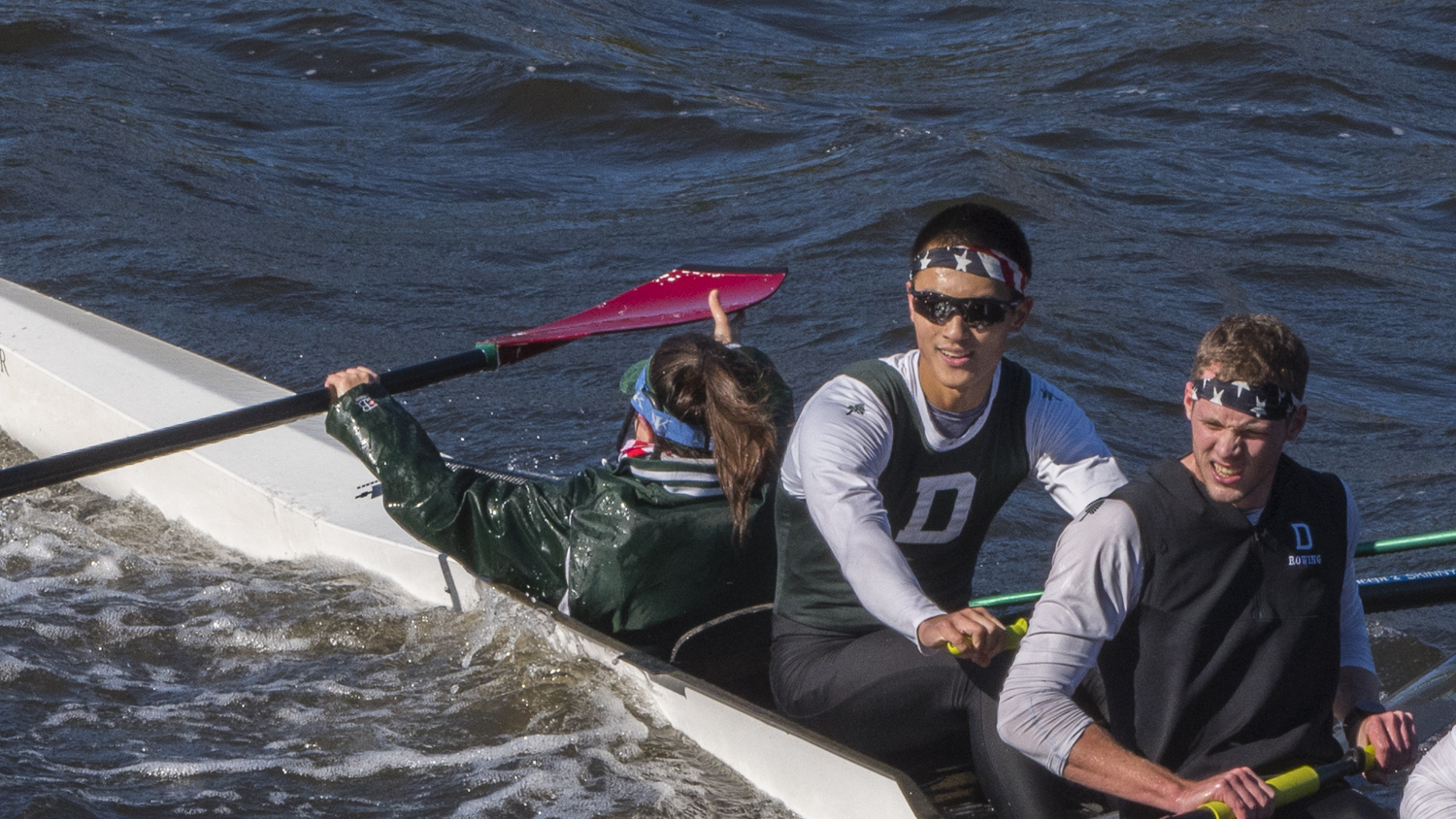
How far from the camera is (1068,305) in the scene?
7355mm

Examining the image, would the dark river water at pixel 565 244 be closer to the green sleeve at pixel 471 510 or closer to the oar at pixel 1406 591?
the green sleeve at pixel 471 510

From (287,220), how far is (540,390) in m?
3.17

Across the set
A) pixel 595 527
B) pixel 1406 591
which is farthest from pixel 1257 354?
Result: pixel 595 527

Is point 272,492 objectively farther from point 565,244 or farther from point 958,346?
point 565,244

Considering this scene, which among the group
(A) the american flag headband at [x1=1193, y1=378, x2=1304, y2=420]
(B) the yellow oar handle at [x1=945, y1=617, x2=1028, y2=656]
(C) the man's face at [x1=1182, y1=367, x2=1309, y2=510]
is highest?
(A) the american flag headband at [x1=1193, y1=378, x2=1304, y2=420]

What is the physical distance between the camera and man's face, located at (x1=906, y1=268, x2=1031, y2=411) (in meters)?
2.54

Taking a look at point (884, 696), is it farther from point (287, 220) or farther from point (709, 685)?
point (287, 220)

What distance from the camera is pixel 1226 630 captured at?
2131 millimetres

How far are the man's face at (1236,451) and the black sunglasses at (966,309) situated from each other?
0.48 m

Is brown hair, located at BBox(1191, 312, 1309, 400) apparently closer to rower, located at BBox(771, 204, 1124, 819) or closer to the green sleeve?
rower, located at BBox(771, 204, 1124, 819)

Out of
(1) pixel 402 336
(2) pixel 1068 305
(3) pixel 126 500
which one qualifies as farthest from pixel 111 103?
(2) pixel 1068 305

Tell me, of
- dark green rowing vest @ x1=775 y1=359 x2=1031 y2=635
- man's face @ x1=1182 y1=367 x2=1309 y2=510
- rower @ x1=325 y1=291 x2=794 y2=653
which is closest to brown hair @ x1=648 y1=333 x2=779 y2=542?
rower @ x1=325 y1=291 x2=794 y2=653

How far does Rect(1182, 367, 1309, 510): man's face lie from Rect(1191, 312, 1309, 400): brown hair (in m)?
0.03

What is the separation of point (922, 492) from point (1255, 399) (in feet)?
2.26
